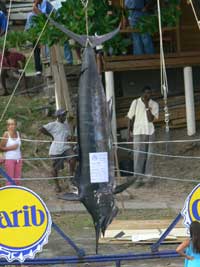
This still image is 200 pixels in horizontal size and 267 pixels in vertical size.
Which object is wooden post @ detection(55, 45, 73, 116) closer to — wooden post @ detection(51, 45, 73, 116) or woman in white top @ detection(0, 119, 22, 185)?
wooden post @ detection(51, 45, 73, 116)

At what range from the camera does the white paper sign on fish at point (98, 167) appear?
7.21 metres

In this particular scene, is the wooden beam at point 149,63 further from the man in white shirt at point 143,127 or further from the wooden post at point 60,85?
the man in white shirt at point 143,127

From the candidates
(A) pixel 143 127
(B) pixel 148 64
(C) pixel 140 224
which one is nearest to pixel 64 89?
(B) pixel 148 64

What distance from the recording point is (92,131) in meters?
7.21

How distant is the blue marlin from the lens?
7.19 m

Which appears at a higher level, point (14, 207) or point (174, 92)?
point (174, 92)

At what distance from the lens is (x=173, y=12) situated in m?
13.3

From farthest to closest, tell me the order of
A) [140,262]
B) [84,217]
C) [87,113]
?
[84,217], [140,262], [87,113]

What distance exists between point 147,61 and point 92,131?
27.2 ft

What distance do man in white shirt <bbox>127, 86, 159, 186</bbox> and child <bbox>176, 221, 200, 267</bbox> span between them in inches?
246

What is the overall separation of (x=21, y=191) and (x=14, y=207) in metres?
0.16

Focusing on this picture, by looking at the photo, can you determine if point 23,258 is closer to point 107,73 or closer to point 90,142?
point 90,142

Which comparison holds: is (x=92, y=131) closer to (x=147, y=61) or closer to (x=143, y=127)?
(x=143, y=127)

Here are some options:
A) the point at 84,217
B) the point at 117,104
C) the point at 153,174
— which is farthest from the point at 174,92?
the point at 84,217
